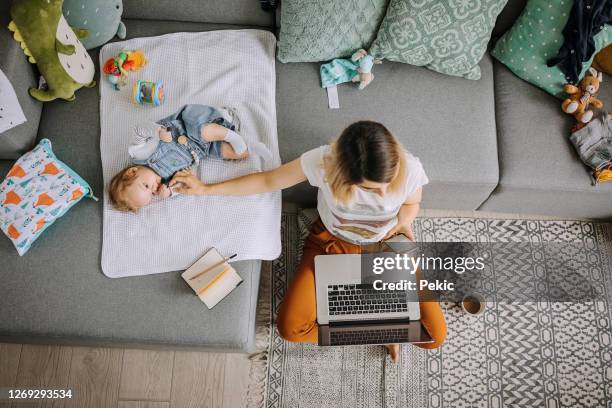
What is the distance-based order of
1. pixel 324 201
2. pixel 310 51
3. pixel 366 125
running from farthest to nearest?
pixel 310 51 → pixel 324 201 → pixel 366 125

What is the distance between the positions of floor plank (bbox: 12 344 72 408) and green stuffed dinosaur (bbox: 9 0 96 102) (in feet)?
3.38

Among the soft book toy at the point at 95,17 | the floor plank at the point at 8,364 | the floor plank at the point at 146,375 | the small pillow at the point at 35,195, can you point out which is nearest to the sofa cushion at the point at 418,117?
the soft book toy at the point at 95,17

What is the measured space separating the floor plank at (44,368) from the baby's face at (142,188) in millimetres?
799

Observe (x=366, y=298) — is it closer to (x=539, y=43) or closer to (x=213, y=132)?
(x=213, y=132)

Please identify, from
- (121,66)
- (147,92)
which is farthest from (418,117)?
(121,66)

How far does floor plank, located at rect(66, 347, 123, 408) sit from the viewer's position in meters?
1.72

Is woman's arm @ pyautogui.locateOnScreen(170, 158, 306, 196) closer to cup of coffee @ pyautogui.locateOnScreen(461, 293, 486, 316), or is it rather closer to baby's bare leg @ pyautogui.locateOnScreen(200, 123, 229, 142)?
baby's bare leg @ pyautogui.locateOnScreen(200, 123, 229, 142)

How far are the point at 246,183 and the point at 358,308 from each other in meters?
0.61

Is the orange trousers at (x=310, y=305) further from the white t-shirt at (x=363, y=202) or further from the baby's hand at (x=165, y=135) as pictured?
the baby's hand at (x=165, y=135)

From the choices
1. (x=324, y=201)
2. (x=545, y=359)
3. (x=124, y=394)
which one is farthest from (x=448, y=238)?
(x=124, y=394)

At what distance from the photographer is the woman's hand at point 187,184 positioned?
1479 millimetres

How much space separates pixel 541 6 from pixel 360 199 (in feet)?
3.44

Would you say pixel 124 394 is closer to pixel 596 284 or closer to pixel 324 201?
pixel 324 201

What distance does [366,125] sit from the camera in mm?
1077
